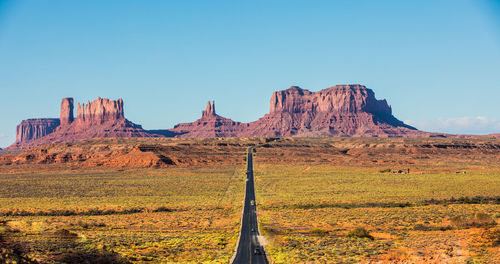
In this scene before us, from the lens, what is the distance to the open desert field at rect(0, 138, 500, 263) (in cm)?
3028

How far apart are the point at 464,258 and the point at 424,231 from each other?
406 inches

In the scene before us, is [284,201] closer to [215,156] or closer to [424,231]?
[424,231]

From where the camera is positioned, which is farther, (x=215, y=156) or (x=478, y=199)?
(x=215, y=156)

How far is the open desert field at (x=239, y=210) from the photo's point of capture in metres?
30.3

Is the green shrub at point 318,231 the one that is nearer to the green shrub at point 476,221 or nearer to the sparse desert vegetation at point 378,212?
the sparse desert vegetation at point 378,212

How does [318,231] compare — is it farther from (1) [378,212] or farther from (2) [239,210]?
(2) [239,210]

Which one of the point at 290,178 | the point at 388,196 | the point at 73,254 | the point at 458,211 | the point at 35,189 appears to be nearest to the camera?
the point at 73,254

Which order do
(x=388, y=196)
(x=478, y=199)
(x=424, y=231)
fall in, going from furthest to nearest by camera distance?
(x=388, y=196), (x=478, y=199), (x=424, y=231)

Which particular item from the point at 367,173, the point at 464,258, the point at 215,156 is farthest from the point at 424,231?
the point at 215,156

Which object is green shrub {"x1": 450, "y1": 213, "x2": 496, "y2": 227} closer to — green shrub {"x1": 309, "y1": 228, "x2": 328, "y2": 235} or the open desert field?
the open desert field

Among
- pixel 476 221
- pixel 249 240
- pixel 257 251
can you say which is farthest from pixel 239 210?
pixel 476 221

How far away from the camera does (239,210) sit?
52.0m

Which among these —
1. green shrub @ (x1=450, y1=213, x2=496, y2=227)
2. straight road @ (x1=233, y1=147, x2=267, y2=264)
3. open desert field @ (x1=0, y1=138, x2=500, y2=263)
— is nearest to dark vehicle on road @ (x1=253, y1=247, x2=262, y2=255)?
straight road @ (x1=233, y1=147, x2=267, y2=264)

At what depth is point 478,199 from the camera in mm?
55844
